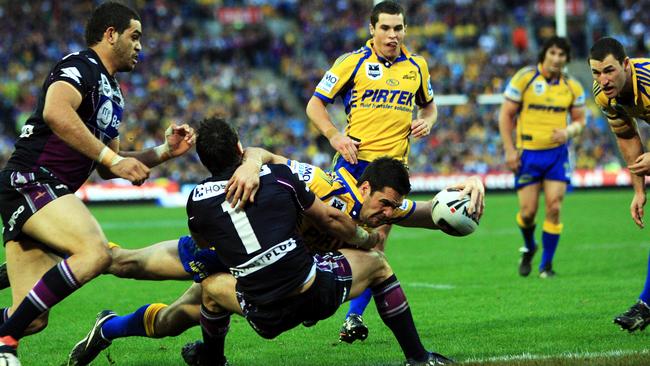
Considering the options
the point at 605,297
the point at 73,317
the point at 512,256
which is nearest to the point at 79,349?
the point at 73,317

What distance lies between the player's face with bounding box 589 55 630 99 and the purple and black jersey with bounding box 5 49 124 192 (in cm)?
369

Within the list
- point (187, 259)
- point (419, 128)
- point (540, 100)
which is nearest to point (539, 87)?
point (540, 100)

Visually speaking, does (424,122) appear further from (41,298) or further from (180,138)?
(41,298)

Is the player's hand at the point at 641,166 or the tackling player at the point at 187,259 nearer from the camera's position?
the tackling player at the point at 187,259

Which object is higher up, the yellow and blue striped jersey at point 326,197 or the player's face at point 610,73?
the player's face at point 610,73

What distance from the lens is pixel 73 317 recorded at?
923cm

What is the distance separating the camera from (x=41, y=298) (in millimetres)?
5895

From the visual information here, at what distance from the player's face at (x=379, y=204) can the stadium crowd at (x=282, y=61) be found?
24.9 m

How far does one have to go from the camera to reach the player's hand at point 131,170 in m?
5.91

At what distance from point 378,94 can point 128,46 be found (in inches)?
104

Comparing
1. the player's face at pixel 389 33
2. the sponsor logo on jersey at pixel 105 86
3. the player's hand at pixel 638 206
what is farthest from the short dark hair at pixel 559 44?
the sponsor logo on jersey at pixel 105 86

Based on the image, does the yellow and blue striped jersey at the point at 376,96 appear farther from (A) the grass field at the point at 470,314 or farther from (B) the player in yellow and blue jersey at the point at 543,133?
(B) the player in yellow and blue jersey at the point at 543,133

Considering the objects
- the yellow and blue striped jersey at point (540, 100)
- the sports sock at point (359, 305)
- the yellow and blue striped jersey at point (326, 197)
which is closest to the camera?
the yellow and blue striped jersey at point (326, 197)

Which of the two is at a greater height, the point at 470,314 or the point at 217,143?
the point at 217,143
